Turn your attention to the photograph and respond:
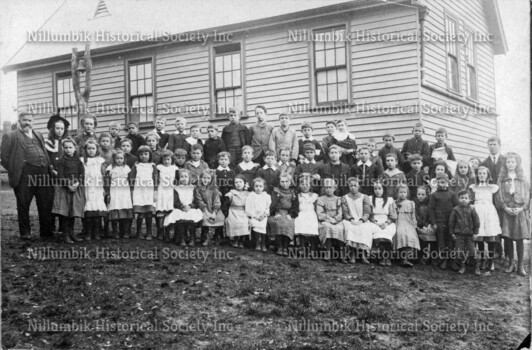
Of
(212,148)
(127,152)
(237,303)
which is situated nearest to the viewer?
(237,303)

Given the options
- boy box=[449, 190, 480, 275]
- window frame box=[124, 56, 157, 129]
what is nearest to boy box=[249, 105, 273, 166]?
boy box=[449, 190, 480, 275]

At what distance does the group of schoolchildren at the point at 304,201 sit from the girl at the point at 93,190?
14 millimetres

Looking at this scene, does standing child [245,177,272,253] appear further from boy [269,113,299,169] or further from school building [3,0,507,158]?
school building [3,0,507,158]

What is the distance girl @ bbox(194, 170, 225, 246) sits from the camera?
6508 mm

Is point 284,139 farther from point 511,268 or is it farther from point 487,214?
point 511,268

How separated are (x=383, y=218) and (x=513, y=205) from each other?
1633 mm

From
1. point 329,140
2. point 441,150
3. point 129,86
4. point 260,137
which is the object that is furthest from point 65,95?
point 441,150

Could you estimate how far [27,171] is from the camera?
6.23 meters

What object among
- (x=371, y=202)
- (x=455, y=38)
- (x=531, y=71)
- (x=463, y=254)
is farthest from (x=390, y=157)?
(x=455, y=38)

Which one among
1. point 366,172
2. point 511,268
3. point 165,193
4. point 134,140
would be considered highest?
point 134,140

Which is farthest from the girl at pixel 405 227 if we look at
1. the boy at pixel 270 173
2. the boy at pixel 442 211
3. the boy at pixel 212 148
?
the boy at pixel 212 148

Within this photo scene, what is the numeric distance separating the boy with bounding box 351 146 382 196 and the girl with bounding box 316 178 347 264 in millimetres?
450

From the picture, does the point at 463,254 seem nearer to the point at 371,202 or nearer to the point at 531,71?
the point at 371,202

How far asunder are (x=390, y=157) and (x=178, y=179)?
3014mm
